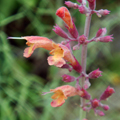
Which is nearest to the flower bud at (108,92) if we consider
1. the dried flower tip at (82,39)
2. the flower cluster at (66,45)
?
the flower cluster at (66,45)

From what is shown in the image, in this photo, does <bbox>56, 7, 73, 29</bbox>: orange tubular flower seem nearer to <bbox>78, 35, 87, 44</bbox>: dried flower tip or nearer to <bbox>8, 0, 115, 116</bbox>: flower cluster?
<bbox>8, 0, 115, 116</bbox>: flower cluster

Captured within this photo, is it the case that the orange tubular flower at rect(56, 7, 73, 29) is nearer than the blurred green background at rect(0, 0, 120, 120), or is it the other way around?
the orange tubular flower at rect(56, 7, 73, 29)

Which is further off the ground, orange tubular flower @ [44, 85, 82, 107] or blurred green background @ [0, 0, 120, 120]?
orange tubular flower @ [44, 85, 82, 107]

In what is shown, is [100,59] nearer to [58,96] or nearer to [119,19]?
[119,19]

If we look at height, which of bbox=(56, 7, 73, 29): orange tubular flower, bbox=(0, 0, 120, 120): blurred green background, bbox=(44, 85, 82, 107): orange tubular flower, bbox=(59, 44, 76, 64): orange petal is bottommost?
bbox=(0, 0, 120, 120): blurred green background

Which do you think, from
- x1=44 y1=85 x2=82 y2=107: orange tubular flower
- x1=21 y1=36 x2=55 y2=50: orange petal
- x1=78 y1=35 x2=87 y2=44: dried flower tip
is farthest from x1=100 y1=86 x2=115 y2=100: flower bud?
x1=21 y1=36 x2=55 y2=50: orange petal

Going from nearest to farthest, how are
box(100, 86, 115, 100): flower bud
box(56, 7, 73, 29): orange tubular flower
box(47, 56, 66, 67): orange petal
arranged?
1. box(47, 56, 66, 67): orange petal
2. box(56, 7, 73, 29): orange tubular flower
3. box(100, 86, 115, 100): flower bud

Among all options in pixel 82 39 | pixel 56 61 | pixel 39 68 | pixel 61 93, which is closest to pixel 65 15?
pixel 82 39
